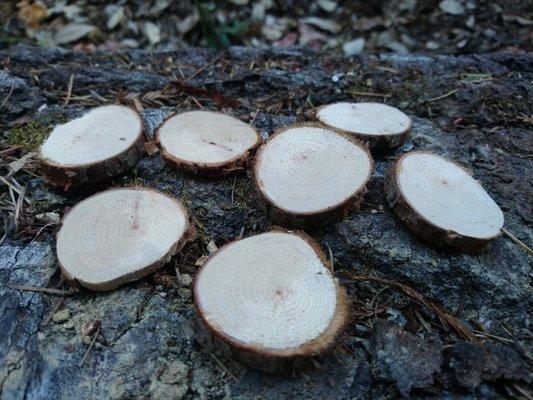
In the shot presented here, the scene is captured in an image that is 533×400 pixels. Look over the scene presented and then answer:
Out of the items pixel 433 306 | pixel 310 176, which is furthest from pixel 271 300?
pixel 433 306

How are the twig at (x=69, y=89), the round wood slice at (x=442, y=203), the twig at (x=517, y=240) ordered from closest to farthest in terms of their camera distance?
1. the round wood slice at (x=442, y=203)
2. the twig at (x=517, y=240)
3. the twig at (x=69, y=89)

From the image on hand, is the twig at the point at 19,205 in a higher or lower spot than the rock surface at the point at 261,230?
higher

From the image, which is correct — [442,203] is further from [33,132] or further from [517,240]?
[33,132]

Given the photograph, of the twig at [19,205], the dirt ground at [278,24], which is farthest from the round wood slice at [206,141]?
the dirt ground at [278,24]

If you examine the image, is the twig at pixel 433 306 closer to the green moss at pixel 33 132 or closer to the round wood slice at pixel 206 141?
the round wood slice at pixel 206 141

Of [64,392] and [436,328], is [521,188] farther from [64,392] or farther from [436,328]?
[64,392]

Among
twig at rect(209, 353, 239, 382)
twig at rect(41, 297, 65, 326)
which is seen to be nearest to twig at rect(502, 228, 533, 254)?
twig at rect(209, 353, 239, 382)

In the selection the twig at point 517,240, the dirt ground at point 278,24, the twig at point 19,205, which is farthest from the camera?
the dirt ground at point 278,24

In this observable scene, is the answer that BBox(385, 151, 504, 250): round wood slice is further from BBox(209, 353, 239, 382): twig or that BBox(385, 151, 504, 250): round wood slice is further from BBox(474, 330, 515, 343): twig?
BBox(209, 353, 239, 382): twig
